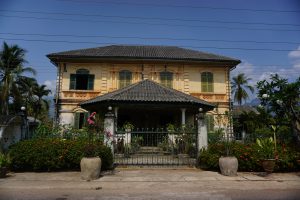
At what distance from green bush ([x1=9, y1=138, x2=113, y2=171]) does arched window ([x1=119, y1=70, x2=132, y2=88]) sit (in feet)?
37.9

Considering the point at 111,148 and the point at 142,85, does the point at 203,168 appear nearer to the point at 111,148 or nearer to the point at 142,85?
the point at 111,148

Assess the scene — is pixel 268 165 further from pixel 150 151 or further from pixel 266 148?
pixel 150 151

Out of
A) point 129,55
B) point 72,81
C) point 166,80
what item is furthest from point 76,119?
point 166,80

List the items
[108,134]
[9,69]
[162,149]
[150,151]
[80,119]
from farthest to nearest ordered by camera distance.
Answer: [9,69]
[80,119]
[150,151]
[162,149]
[108,134]

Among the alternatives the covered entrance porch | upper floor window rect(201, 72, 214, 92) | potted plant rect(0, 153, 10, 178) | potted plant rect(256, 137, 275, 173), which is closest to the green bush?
potted plant rect(0, 153, 10, 178)

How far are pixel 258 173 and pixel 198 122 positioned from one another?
2.93 metres

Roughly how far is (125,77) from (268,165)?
45.8 feet

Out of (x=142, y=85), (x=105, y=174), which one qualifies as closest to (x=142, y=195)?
(x=105, y=174)

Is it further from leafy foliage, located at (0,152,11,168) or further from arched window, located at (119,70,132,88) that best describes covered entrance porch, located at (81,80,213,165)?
leafy foliage, located at (0,152,11,168)

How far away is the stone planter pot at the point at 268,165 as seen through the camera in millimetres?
9047

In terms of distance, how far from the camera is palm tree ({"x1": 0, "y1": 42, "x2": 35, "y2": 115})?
26.6 m

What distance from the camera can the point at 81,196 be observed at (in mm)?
6043

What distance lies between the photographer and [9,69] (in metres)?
28.6

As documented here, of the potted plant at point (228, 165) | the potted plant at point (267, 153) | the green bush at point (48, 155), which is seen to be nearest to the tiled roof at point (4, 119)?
the green bush at point (48, 155)
